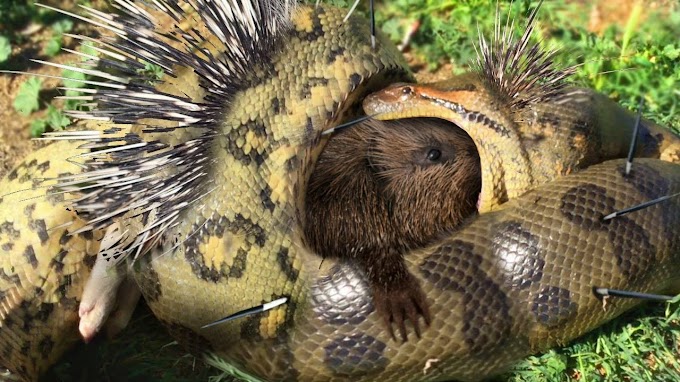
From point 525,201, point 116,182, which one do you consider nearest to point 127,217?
point 116,182

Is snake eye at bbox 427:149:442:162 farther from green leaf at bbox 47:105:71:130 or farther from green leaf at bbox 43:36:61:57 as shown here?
green leaf at bbox 43:36:61:57

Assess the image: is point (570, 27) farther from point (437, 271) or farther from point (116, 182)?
point (116, 182)

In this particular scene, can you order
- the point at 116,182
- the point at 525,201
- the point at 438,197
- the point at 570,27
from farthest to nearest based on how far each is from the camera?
the point at 570,27, the point at 438,197, the point at 525,201, the point at 116,182

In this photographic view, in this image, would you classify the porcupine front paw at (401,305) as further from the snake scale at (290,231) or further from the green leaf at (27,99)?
the green leaf at (27,99)

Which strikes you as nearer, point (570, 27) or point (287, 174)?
point (287, 174)

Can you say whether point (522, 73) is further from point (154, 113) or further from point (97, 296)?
point (97, 296)

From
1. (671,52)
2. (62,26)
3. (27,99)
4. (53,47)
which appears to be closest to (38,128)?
(27,99)

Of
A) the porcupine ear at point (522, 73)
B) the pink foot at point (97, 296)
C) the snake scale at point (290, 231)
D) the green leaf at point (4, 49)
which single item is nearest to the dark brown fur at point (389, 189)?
the snake scale at point (290, 231)
